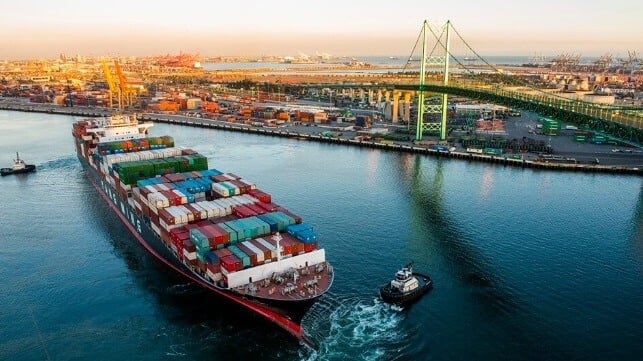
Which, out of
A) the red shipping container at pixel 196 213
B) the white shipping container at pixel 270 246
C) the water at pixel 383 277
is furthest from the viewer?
the red shipping container at pixel 196 213

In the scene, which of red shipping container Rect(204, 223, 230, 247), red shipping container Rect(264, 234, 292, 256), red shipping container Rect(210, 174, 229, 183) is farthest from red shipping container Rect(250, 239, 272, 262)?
red shipping container Rect(210, 174, 229, 183)

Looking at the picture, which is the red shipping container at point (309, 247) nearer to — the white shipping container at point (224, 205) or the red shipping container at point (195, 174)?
the white shipping container at point (224, 205)

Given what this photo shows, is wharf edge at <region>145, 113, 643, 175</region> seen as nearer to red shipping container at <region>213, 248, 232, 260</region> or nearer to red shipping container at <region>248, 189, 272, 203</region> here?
red shipping container at <region>248, 189, 272, 203</region>

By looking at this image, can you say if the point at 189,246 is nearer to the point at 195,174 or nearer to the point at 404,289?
the point at 404,289

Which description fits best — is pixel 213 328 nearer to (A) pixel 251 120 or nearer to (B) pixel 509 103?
(B) pixel 509 103

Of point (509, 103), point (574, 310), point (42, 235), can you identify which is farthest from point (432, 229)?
point (42, 235)

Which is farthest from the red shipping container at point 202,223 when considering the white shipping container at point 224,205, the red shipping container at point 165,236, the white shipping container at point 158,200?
the white shipping container at point 158,200

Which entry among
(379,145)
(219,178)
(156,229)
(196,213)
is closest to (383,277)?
(196,213)

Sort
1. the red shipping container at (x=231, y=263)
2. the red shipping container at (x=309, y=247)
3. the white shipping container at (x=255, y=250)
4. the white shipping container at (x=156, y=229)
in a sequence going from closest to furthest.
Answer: the red shipping container at (x=231, y=263), the white shipping container at (x=255, y=250), the red shipping container at (x=309, y=247), the white shipping container at (x=156, y=229)
